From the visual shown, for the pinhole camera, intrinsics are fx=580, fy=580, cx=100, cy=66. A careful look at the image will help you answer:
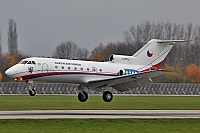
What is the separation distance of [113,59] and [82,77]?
370 centimetres

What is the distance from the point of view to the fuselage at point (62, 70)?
146ft

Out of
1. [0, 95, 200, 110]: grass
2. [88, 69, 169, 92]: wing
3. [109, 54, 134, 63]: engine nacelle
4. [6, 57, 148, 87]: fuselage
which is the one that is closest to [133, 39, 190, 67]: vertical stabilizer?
[109, 54, 134, 63]: engine nacelle

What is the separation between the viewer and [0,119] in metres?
32.6

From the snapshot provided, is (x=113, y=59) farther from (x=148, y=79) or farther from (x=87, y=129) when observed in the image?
(x=87, y=129)

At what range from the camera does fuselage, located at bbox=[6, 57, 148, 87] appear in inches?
1754

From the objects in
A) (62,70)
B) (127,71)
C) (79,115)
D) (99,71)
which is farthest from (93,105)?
(79,115)

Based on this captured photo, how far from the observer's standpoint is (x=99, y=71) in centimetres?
4756

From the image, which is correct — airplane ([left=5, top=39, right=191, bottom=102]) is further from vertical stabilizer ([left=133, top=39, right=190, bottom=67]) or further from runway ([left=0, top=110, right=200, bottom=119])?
runway ([left=0, top=110, right=200, bottom=119])

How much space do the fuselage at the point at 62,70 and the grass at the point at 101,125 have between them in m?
12.6

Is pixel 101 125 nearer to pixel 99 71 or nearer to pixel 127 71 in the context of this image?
pixel 99 71

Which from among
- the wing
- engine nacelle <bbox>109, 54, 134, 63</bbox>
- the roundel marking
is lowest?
the wing

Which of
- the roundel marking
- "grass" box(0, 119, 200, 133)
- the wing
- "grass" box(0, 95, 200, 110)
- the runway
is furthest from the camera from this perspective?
the roundel marking

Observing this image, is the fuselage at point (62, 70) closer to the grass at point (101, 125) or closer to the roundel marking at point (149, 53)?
the roundel marking at point (149, 53)

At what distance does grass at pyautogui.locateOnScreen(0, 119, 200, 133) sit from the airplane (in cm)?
1141
